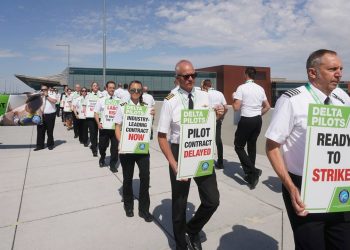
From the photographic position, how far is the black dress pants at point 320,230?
2.16 m

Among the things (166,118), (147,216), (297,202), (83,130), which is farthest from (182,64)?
(83,130)

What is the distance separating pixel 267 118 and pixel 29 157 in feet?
21.3

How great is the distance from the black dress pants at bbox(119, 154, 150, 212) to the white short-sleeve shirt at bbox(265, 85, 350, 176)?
7.94 feet

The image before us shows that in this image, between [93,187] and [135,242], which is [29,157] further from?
[135,242]

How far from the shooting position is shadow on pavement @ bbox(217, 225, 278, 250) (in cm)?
345

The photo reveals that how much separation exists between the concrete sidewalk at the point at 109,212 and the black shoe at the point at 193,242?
0.15 metres

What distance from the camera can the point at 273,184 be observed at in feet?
18.4

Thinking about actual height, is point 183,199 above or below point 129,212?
above

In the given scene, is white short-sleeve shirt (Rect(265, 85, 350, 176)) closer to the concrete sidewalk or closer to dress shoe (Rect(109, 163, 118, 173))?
the concrete sidewalk

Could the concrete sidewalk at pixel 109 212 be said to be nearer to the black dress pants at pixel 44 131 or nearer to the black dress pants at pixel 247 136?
the black dress pants at pixel 247 136

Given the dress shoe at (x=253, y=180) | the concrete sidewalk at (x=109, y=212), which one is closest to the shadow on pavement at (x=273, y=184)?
the concrete sidewalk at (x=109, y=212)

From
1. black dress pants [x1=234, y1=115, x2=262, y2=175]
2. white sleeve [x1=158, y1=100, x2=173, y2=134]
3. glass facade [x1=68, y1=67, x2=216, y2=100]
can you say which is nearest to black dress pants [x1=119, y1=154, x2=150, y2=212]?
white sleeve [x1=158, y1=100, x2=173, y2=134]

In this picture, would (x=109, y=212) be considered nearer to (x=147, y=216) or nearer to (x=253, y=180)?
(x=147, y=216)

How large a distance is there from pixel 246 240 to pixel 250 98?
8.80 ft
